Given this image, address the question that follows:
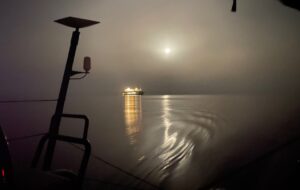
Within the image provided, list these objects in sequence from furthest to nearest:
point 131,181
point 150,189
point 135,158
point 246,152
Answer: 1. point 135,158
2. point 246,152
3. point 131,181
4. point 150,189

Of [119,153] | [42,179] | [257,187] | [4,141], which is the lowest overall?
[119,153]

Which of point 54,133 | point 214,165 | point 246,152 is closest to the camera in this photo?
point 54,133

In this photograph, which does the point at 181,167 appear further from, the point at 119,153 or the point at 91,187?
the point at 119,153

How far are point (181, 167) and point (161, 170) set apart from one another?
1238mm

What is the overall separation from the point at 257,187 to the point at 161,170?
296 inches

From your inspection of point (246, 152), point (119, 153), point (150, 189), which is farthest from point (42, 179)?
point (119, 153)

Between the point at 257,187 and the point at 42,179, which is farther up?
the point at 42,179

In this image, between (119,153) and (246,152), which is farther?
(119,153)

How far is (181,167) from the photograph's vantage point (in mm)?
17391

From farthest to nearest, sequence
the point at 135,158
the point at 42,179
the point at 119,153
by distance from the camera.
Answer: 1. the point at 119,153
2. the point at 135,158
3. the point at 42,179

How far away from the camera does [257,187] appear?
1053cm

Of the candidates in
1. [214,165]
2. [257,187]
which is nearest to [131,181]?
[214,165]

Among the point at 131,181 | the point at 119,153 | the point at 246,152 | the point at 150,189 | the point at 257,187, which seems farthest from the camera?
the point at 119,153

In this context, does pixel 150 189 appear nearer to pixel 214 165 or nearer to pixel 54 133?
pixel 214 165
